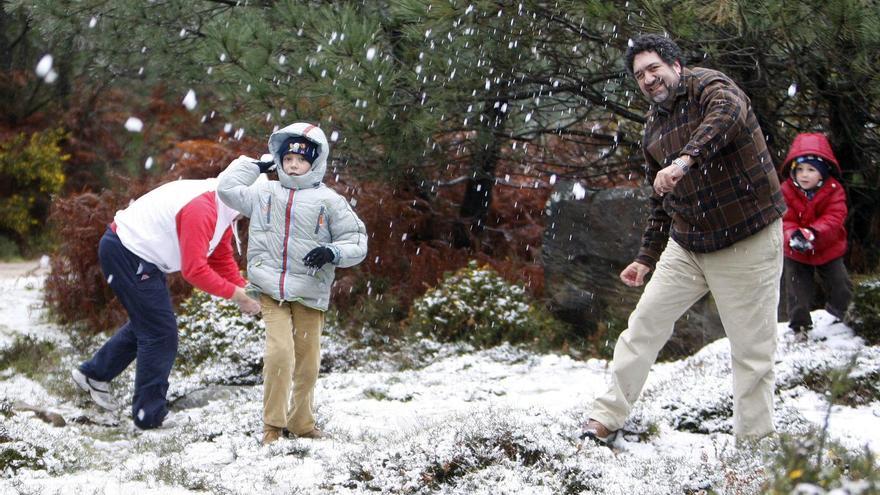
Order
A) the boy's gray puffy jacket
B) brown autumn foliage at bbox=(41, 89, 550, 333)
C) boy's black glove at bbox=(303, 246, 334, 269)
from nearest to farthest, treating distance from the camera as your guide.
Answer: boy's black glove at bbox=(303, 246, 334, 269) → the boy's gray puffy jacket → brown autumn foliage at bbox=(41, 89, 550, 333)

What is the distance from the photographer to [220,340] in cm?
841

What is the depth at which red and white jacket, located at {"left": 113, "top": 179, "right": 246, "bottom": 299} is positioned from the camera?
17.4 feet

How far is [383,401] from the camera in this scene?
6562mm

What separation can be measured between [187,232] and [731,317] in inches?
129

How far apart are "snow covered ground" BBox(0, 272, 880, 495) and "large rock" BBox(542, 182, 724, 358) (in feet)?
3.81

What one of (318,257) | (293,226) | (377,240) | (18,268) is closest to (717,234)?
(318,257)

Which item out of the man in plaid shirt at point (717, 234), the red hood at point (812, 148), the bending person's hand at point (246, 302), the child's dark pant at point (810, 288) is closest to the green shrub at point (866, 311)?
the child's dark pant at point (810, 288)

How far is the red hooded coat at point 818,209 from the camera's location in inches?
248

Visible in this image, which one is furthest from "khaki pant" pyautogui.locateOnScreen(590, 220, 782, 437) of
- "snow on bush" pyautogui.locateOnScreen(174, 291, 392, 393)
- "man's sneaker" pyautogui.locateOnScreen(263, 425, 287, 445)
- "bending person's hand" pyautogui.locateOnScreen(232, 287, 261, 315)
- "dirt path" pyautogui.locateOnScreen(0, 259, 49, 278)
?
"dirt path" pyautogui.locateOnScreen(0, 259, 49, 278)

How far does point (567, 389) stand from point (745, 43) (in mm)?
2983

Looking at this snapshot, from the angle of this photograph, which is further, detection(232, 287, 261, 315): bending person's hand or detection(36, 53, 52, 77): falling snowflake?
detection(36, 53, 52, 77): falling snowflake

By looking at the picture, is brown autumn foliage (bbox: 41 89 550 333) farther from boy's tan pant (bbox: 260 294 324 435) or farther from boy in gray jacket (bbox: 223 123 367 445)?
boy's tan pant (bbox: 260 294 324 435)

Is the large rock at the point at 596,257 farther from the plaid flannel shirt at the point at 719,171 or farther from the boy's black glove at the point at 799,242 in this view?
the plaid flannel shirt at the point at 719,171

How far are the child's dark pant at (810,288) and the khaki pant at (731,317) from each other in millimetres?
2691
